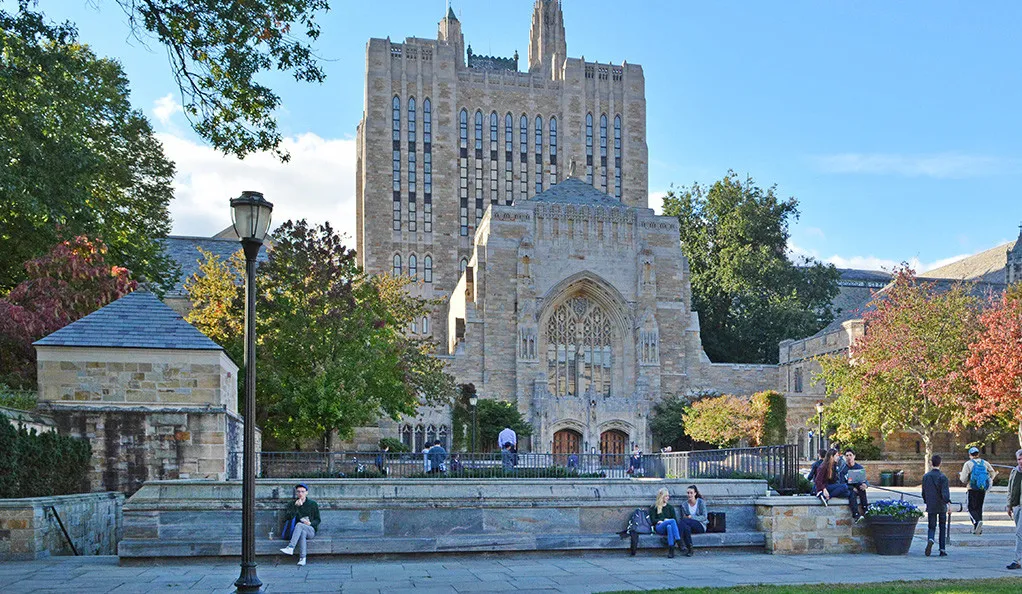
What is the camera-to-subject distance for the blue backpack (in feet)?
55.6

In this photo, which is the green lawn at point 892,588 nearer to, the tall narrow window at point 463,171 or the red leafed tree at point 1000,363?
the red leafed tree at point 1000,363

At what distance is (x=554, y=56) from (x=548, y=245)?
98.1 feet

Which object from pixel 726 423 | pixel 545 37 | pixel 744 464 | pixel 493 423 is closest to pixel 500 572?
pixel 744 464

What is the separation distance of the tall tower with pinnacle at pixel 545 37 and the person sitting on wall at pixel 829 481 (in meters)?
67.9

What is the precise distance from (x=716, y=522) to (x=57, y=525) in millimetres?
9980

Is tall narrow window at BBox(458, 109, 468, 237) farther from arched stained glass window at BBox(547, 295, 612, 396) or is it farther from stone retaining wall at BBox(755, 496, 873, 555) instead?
stone retaining wall at BBox(755, 496, 873, 555)

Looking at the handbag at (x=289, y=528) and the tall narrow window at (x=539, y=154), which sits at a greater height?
the tall narrow window at (x=539, y=154)

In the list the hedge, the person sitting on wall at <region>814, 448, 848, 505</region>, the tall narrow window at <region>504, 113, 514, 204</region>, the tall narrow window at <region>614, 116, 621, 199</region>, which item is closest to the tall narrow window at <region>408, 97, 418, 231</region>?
the tall narrow window at <region>504, 113, 514, 204</region>

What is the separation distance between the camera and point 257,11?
40.2ft

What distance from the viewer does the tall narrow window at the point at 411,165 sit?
71.2 metres

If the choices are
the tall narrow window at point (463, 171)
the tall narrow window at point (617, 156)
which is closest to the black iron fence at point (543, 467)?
the tall narrow window at point (463, 171)

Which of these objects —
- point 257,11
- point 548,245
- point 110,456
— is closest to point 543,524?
point 257,11

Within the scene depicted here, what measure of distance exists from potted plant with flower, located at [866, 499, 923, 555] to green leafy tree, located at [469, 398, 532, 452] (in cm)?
3373

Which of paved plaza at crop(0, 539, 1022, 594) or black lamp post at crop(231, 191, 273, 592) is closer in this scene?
black lamp post at crop(231, 191, 273, 592)
